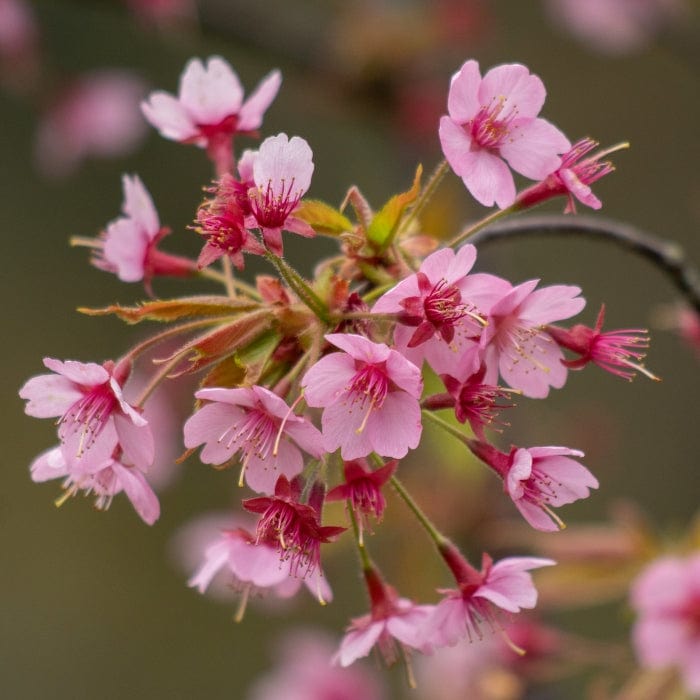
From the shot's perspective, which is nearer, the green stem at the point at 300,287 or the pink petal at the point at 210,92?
the green stem at the point at 300,287

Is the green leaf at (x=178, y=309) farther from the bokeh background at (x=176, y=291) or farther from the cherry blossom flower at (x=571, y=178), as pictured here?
the bokeh background at (x=176, y=291)

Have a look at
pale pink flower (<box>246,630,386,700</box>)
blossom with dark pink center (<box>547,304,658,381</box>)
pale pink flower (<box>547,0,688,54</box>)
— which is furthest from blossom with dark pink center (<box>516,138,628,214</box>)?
pale pink flower (<box>547,0,688,54</box>)

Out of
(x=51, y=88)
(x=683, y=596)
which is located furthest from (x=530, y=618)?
(x=51, y=88)

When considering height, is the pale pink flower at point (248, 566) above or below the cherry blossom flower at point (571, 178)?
below

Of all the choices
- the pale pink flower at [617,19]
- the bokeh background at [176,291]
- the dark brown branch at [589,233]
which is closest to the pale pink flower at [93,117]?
the bokeh background at [176,291]

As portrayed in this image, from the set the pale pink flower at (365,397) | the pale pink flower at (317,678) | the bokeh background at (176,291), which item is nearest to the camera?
the pale pink flower at (365,397)

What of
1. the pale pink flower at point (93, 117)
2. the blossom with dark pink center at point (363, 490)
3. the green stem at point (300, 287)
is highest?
the green stem at point (300, 287)

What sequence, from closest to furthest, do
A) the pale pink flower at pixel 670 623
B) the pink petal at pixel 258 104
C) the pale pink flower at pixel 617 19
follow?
1. the pink petal at pixel 258 104
2. the pale pink flower at pixel 670 623
3. the pale pink flower at pixel 617 19

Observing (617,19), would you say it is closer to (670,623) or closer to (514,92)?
(670,623)
